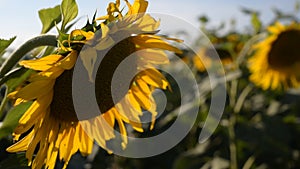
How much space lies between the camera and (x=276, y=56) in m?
2.93

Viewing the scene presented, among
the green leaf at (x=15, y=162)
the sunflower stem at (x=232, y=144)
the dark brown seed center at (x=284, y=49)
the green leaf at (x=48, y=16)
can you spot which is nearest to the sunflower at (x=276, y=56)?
the dark brown seed center at (x=284, y=49)

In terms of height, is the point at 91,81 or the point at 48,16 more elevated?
the point at 48,16

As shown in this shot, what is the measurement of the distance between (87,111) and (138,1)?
247 millimetres

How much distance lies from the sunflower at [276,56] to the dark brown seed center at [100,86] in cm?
187

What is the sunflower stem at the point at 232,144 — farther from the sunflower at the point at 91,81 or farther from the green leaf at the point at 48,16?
the green leaf at the point at 48,16

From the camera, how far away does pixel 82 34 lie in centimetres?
90

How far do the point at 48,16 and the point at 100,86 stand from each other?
0.53 ft

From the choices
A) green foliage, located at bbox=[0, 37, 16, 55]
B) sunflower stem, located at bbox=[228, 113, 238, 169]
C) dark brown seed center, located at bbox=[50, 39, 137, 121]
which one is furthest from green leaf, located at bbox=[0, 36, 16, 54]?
sunflower stem, located at bbox=[228, 113, 238, 169]

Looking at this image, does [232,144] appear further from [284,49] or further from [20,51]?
[20,51]

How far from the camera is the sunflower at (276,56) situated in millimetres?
2875

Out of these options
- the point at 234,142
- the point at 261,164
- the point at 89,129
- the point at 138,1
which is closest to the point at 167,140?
the point at 234,142

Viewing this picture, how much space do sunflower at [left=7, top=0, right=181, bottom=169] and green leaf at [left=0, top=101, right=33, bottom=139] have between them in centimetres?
1

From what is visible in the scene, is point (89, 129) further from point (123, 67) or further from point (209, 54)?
point (209, 54)

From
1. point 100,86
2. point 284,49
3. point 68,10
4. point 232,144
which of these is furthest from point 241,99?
point 68,10
